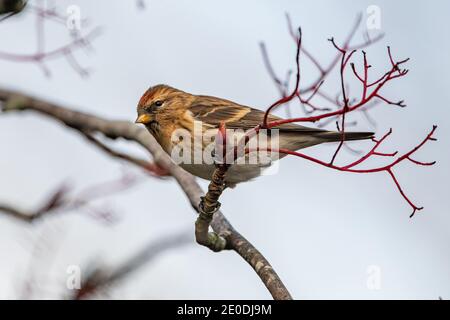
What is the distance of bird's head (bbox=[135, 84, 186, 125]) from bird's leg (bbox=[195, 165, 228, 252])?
64.9 inches

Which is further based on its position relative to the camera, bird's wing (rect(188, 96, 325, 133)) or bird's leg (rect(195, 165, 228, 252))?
bird's wing (rect(188, 96, 325, 133))

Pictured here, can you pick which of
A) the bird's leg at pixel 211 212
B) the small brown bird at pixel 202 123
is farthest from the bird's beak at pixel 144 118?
the bird's leg at pixel 211 212

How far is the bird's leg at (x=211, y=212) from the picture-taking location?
3590 millimetres

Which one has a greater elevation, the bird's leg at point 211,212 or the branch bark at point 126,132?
the branch bark at point 126,132

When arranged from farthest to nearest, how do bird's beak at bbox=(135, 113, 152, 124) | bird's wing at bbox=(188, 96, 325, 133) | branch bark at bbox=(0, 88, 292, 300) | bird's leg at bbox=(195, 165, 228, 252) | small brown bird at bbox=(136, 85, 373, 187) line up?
bird's beak at bbox=(135, 113, 152, 124) < bird's wing at bbox=(188, 96, 325, 133) < small brown bird at bbox=(136, 85, 373, 187) < branch bark at bbox=(0, 88, 292, 300) < bird's leg at bbox=(195, 165, 228, 252)

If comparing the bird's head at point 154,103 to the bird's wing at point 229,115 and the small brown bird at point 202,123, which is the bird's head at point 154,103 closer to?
the small brown bird at point 202,123

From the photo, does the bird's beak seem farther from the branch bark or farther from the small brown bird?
the branch bark

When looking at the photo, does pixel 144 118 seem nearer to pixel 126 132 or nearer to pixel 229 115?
pixel 126 132

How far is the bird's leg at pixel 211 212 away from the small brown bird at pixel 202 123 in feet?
2.05

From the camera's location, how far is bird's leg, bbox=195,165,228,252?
3.59 meters

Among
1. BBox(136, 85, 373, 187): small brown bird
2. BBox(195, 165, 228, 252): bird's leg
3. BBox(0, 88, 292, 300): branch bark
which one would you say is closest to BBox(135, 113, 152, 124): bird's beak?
BBox(136, 85, 373, 187): small brown bird
